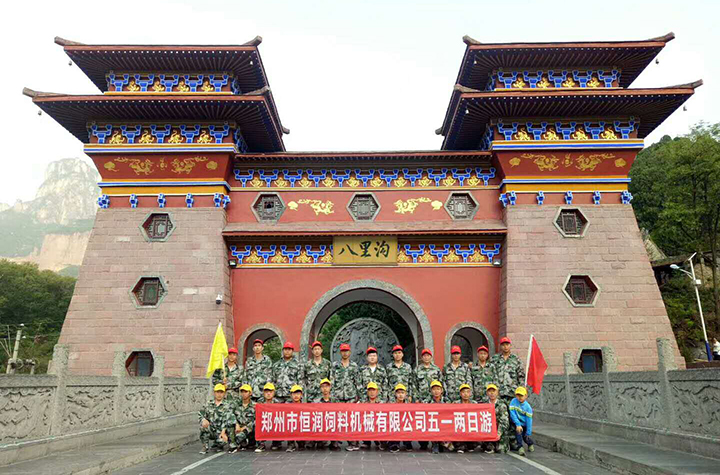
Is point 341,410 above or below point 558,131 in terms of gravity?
below

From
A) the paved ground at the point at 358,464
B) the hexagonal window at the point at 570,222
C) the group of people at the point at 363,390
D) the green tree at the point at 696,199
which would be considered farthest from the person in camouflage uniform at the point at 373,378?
the green tree at the point at 696,199

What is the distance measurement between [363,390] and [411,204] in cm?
795

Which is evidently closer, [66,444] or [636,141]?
[66,444]

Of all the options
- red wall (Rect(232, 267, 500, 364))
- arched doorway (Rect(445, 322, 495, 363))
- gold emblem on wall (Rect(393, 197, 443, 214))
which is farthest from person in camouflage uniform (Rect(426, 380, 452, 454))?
gold emblem on wall (Rect(393, 197, 443, 214))

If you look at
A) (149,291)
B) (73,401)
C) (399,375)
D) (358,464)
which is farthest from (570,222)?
(73,401)

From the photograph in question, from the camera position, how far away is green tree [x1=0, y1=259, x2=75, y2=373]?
3838cm

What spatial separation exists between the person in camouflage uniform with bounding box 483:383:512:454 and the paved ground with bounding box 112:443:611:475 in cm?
31

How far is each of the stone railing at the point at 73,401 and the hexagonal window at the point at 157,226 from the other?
4.89 m

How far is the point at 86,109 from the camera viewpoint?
14.4m

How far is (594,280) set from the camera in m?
14.2

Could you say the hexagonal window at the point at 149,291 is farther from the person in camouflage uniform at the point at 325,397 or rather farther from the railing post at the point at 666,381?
the railing post at the point at 666,381

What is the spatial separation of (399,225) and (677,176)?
65.2ft

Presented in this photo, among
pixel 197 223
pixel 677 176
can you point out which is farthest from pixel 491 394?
pixel 677 176

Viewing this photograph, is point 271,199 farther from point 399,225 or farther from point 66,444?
point 66,444
